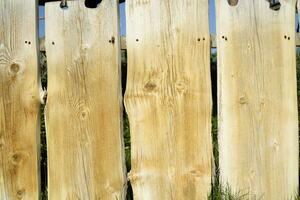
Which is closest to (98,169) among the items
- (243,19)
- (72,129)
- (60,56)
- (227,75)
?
(72,129)

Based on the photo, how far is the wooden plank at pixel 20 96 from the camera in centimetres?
262

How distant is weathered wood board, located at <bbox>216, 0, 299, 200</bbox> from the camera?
2.48 meters

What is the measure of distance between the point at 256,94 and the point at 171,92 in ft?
1.72

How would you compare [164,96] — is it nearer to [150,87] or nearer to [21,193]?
[150,87]

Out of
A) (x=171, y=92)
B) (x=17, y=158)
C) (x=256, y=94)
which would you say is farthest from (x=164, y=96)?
(x=17, y=158)

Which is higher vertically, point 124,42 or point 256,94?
point 124,42

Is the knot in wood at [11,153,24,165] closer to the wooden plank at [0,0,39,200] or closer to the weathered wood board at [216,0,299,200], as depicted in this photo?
the wooden plank at [0,0,39,200]

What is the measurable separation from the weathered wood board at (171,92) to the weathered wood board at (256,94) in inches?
4.5

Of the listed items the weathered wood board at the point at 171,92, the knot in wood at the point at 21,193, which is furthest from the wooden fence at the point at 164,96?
the knot in wood at the point at 21,193

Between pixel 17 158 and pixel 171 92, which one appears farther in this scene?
pixel 17 158

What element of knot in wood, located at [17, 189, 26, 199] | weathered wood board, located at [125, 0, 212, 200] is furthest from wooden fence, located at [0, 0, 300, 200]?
knot in wood, located at [17, 189, 26, 199]

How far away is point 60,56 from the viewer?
2568 mm

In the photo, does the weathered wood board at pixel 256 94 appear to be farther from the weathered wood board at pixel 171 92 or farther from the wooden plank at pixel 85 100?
the wooden plank at pixel 85 100

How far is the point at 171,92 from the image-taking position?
249cm
